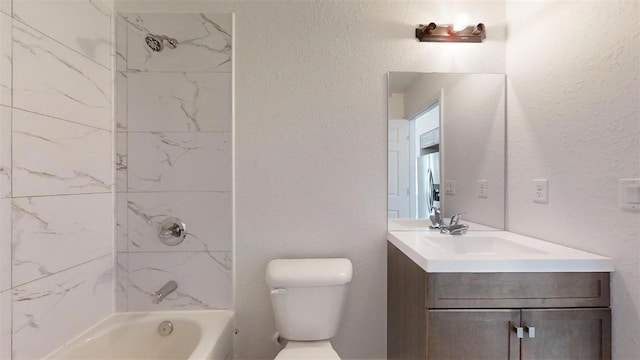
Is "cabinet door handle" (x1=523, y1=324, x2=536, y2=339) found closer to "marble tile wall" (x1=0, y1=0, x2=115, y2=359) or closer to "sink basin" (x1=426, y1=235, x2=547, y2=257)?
"sink basin" (x1=426, y1=235, x2=547, y2=257)

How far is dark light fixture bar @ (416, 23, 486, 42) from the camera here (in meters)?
1.67

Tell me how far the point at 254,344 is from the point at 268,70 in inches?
61.4

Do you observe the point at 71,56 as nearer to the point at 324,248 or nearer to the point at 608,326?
the point at 324,248

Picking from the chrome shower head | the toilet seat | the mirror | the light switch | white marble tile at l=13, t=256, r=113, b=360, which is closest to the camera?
the light switch

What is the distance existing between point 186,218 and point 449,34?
71.6 inches

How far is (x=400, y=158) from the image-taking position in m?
1.69

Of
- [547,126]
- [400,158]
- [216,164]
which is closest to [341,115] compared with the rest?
[400,158]

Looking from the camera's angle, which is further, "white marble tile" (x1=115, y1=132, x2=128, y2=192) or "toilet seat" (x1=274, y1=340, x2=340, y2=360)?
"white marble tile" (x1=115, y1=132, x2=128, y2=192)

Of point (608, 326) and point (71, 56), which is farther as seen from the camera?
point (71, 56)

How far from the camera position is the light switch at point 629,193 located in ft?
3.22

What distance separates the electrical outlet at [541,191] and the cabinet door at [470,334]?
0.62 m

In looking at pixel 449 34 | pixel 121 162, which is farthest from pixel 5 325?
pixel 449 34

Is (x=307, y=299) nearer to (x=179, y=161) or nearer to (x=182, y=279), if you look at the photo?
(x=182, y=279)

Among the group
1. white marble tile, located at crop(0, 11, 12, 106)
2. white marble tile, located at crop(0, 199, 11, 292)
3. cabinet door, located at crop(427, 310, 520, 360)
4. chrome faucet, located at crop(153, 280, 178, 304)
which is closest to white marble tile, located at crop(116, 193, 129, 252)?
chrome faucet, located at crop(153, 280, 178, 304)
